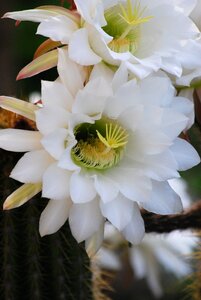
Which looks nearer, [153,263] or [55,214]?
[55,214]

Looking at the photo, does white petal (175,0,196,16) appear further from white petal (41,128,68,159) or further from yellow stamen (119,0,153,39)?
white petal (41,128,68,159)

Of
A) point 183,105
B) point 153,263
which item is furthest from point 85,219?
point 153,263

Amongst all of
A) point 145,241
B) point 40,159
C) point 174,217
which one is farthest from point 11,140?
point 145,241

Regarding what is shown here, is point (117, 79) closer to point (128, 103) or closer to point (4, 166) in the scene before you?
point (128, 103)

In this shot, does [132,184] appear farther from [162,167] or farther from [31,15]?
[31,15]

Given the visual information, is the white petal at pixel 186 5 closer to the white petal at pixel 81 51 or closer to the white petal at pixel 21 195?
the white petal at pixel 81 51

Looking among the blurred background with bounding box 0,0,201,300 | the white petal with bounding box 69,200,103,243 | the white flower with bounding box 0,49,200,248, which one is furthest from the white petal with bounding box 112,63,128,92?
the blurred background with bounding box 0,0,201,300

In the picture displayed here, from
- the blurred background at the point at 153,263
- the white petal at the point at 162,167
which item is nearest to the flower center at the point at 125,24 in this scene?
the white petal at the point at 162,167
